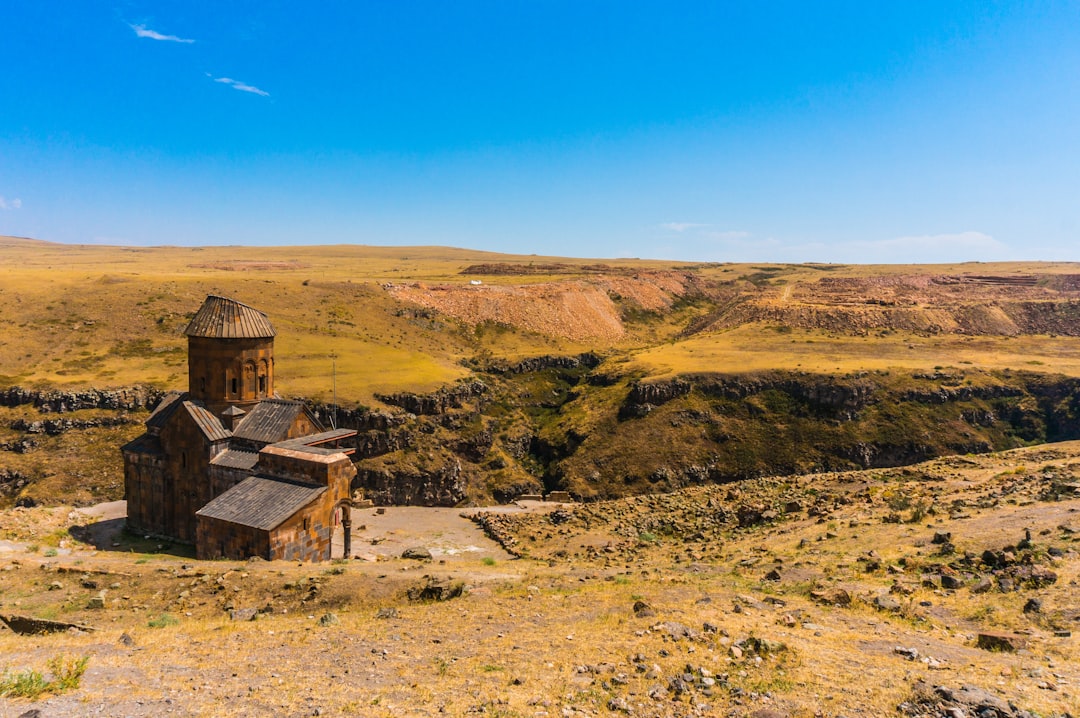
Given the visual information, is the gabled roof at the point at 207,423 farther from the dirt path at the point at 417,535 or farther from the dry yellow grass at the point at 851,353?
the dry yellow grass at the point at 851,353

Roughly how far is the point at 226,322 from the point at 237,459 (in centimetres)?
650

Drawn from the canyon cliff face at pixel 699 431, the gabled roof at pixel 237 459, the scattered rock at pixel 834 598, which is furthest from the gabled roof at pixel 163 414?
the scattered rock at pixel 834 598

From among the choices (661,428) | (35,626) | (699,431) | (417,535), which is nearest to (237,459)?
(417,535)

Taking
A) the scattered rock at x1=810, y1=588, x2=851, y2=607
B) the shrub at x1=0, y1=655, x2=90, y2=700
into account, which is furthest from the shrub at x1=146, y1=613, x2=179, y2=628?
the scattered rock at x1=810, y1=588, x2=851, y2=607

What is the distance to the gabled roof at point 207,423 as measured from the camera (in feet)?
89.8

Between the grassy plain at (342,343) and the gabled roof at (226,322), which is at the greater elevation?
Result: the gabled roof at (226,322)

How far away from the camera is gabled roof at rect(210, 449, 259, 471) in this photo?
1037 inches

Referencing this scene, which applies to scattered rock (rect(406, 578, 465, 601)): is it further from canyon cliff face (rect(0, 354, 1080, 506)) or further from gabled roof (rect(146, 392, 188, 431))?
canyon cliff face (rect(0, 354, 1080, 506))

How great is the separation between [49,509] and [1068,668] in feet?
129

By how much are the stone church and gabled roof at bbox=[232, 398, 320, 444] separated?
5cm

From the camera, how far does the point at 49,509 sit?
3091 cm

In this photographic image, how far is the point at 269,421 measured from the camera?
91.5 feet

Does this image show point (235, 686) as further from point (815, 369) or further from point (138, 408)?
point (815, 369)

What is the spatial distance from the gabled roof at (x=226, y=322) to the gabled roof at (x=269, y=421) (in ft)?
11.1
